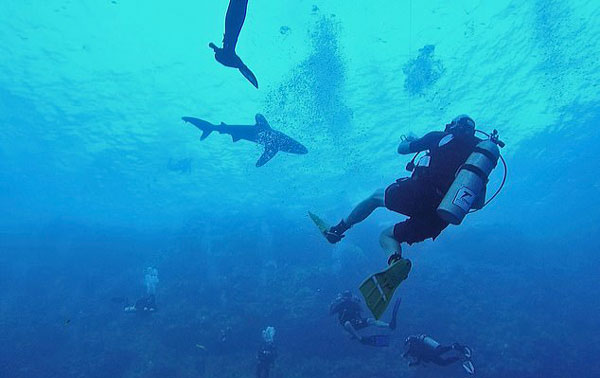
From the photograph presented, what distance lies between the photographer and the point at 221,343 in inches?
690

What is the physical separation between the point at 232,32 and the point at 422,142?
3.95m

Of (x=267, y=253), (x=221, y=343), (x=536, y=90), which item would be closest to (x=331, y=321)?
(x=221, y=343)

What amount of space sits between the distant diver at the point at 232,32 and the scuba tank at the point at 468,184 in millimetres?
4317

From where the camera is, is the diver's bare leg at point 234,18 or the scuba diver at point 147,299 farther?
the scuba diver at point 147,299

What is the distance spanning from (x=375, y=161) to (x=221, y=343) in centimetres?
2393

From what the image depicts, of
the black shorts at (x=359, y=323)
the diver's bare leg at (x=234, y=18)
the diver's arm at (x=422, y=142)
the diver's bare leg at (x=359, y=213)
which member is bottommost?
the black shorts at (x=359, y=323)

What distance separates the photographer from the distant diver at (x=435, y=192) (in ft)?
11.2

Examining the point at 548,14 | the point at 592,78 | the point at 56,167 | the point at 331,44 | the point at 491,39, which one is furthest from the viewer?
the point at 56,167

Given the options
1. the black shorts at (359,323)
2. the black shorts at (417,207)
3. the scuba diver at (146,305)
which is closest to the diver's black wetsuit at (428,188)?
the black shorts at (417,207)

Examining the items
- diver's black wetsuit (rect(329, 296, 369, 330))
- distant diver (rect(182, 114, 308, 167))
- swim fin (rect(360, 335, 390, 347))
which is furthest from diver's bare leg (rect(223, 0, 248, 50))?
swim fin (rect(360, 335, 390, 347))

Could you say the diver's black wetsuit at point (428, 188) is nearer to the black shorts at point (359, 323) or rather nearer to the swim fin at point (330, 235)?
the swim fin at point (330, 235)

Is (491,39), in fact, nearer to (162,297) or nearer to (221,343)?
(221,343)

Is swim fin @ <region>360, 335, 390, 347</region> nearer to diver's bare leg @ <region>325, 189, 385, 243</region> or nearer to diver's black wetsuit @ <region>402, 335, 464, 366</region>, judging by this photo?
diver's black wetsuit @ <region>402, 335, 464, 366</region>

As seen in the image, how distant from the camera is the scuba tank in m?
3.33
